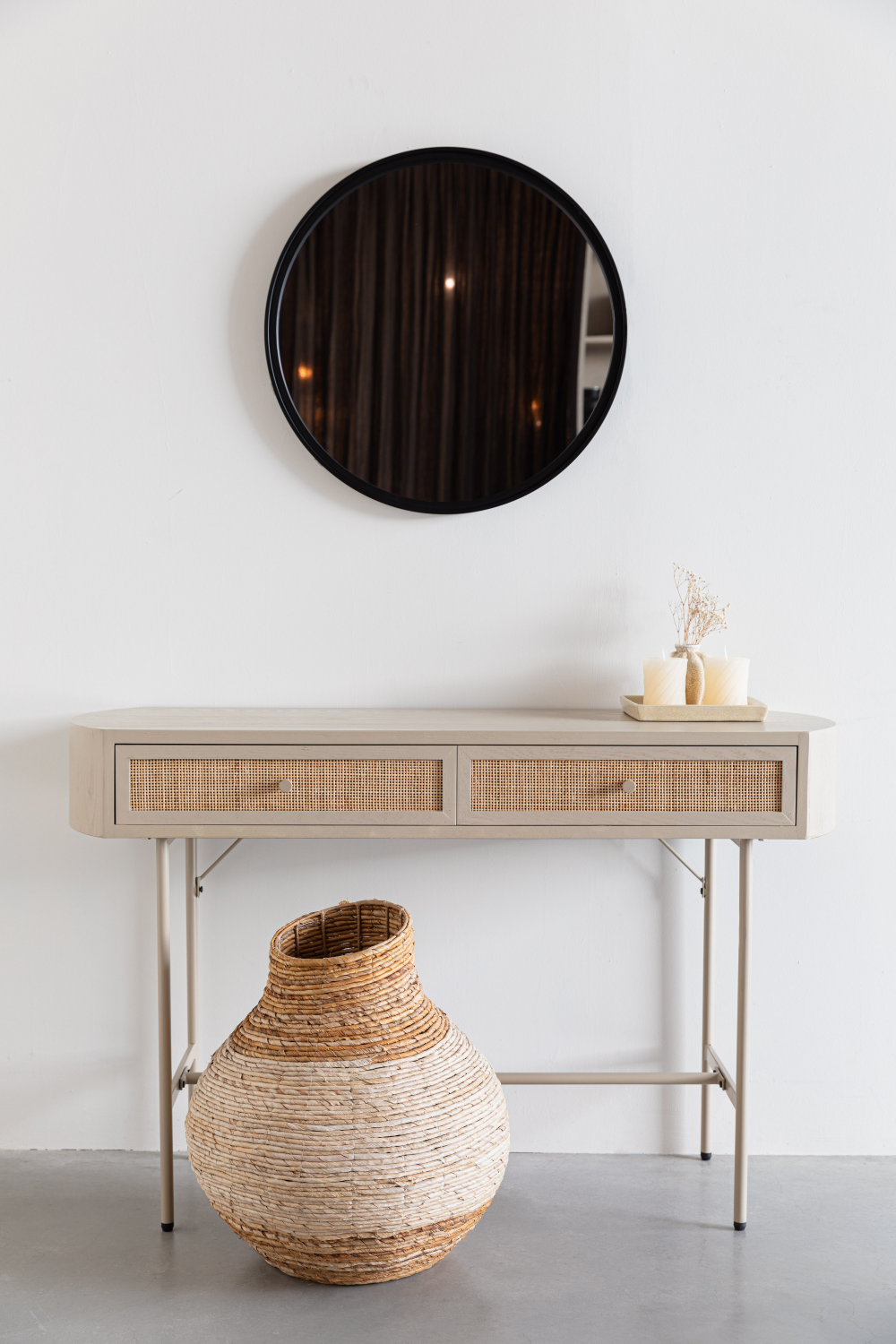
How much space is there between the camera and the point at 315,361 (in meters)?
1.97

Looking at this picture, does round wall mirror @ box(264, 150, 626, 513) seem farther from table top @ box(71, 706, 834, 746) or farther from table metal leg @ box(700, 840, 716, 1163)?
table metal leg @ box(700, 840, 716, 1163)

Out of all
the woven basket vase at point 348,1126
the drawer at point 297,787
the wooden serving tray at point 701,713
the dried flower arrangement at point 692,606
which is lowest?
the woven basket vase at point 348,1126

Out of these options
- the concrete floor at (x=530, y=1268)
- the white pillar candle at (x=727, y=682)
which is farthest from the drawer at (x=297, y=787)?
the concrete floor at (x=530, y=1268)

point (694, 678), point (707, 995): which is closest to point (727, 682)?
point (694, 678)

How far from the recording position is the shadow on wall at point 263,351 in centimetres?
198

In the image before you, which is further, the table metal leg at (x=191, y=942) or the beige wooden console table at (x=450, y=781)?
the table metal leg at (x=191, y=942)

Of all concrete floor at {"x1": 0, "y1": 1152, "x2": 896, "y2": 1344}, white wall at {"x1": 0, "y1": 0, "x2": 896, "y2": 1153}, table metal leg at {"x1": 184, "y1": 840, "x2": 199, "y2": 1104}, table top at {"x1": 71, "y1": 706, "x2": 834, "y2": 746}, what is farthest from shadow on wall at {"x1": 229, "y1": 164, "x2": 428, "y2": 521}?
concrete floor at {"x1": 0, "y1": 1152, "x2": 896, "y2": 1344}

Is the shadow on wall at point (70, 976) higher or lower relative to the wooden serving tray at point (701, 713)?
lower

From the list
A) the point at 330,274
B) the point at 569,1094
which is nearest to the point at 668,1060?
the point at 569,1094

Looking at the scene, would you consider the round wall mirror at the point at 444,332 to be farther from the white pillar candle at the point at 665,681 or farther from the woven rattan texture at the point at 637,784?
the woven rattan texture at the point at 637,784

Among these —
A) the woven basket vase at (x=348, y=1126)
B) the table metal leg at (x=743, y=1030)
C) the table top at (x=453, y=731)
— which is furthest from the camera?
the table metal leg at (x=743, y=1030)

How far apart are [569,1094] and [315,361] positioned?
5.04ft

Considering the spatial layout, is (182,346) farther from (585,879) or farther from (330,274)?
(585,879)

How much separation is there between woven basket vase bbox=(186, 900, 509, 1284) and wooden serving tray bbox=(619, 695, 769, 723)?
56cm
